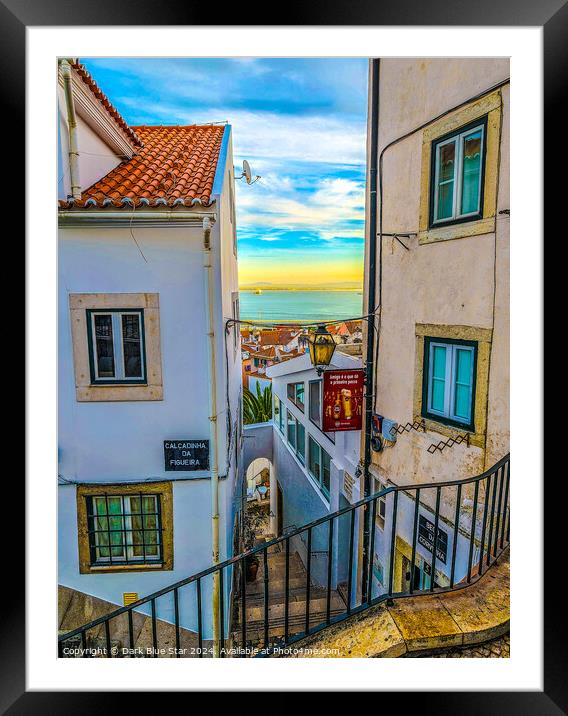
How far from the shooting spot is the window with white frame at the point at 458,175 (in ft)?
6.51

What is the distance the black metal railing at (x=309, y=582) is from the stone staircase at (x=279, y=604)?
0.01 meters

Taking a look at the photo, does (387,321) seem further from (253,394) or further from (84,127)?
(253,394)

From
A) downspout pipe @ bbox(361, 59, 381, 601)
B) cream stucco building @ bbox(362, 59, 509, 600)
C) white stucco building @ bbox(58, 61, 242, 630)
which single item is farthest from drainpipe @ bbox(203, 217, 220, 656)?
cream stucco building @ bbox(362, 59, 509, 600)

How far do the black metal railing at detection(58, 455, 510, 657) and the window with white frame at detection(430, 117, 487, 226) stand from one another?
1.42 metres

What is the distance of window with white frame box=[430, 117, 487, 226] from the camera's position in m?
1.98

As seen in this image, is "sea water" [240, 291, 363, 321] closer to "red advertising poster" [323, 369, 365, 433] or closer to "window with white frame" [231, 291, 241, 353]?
"window with white frame" [231, 291, 241, 353]

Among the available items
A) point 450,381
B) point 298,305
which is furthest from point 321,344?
point 450,381

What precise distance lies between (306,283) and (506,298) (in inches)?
47.6

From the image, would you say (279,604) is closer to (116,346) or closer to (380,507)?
(380,507)
